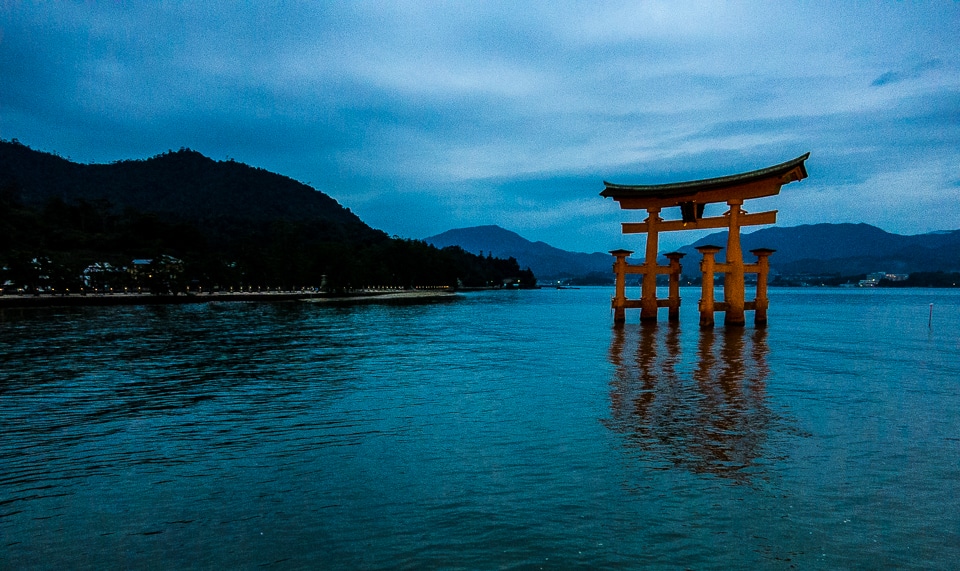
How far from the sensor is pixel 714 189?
34.5 m

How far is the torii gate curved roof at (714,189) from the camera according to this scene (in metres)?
30.7

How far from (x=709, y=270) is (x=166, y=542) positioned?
107 ft

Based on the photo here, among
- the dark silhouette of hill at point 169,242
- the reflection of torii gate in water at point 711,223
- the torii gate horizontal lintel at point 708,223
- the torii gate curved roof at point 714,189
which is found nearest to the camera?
the torii gate curved roof at point 714,189

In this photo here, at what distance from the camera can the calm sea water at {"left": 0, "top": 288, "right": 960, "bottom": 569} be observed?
19.5ft

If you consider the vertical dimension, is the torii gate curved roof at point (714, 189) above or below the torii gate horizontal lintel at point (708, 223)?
above

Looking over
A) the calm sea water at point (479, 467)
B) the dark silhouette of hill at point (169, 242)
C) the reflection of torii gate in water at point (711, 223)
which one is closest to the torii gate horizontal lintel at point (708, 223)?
the reflection of torii gate in water at point (711, 223)

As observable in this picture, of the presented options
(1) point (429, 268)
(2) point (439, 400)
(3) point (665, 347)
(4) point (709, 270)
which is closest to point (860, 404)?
(2) point (439, 400)

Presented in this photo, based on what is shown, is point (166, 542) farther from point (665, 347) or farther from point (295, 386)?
point (665, 347)

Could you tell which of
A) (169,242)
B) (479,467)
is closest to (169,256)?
(169,242)

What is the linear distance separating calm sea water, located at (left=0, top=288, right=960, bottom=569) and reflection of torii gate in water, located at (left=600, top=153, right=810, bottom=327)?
15484 millimetres

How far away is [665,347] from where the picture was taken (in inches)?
1022

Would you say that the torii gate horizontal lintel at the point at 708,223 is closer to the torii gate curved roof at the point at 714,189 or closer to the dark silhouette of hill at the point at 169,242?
the torii gate curved roof at the point at 714,189

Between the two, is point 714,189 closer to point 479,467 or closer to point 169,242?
point 479,467

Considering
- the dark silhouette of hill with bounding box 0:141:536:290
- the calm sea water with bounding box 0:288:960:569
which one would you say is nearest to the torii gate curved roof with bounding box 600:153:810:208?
the calm sea water with bounding box 0:288:960:569
